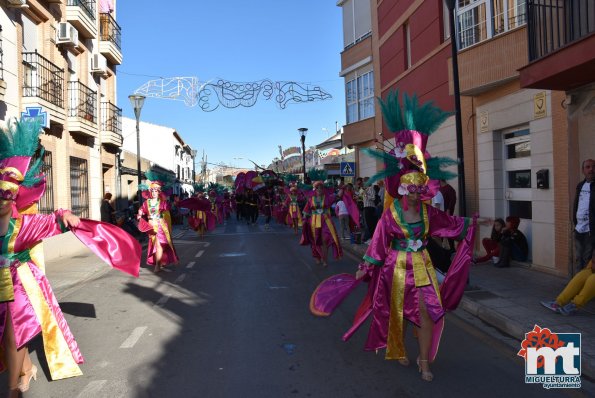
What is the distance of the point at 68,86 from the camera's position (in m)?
16.2

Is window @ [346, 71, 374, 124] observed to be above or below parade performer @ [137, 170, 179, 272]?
above

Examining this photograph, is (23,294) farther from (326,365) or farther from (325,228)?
(325,228)

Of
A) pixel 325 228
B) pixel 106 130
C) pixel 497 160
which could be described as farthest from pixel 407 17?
pixel 106 130

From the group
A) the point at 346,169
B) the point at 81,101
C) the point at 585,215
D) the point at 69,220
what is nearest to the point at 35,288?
the point at 69,220

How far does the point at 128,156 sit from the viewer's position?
27891 millimetres

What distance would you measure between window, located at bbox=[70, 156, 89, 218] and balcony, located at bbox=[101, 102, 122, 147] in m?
2.50

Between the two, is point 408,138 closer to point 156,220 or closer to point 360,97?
point 156,220

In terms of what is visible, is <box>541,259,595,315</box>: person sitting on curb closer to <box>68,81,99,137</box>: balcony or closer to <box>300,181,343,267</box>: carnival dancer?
<box>300,181,343,267</box>: carnival dancer

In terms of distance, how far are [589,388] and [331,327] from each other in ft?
8.74

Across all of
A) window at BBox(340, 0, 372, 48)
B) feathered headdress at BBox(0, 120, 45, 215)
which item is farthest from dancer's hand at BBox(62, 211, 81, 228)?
window at BBox(340, 0, 372, 48)

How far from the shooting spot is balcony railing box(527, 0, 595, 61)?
24.4ft

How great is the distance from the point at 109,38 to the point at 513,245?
56.1 feet

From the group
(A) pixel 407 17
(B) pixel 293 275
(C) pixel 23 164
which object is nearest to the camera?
(C) pixel 23 164

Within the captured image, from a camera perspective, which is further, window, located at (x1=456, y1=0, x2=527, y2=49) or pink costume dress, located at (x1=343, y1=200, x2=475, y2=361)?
window, located at (x1=456, y1=0, x2=527, y2=49)
